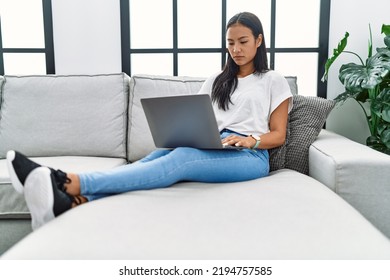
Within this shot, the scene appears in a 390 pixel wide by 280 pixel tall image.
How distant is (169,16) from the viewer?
88.7 inches

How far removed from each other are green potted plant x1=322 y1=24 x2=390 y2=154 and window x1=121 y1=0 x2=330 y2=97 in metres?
0.31

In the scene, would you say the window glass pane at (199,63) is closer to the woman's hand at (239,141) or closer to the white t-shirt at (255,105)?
the white t-shirt at (255,105)

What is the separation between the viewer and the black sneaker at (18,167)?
953 millimetres

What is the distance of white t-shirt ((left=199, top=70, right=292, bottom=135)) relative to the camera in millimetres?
1429

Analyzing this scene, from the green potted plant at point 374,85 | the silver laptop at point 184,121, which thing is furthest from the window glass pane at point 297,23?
the silver laptop at point 184,121

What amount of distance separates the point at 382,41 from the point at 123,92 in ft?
4.87

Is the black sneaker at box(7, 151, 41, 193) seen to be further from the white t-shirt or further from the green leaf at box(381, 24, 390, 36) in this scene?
the green leaf at box(381, 24, 390, 36)

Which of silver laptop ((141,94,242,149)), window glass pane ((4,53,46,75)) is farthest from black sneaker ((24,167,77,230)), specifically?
window glass pane ((4,53,46,75))

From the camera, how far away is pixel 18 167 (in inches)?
37.6

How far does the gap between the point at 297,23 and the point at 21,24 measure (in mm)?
1719

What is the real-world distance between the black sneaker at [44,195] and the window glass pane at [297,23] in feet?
5.61
